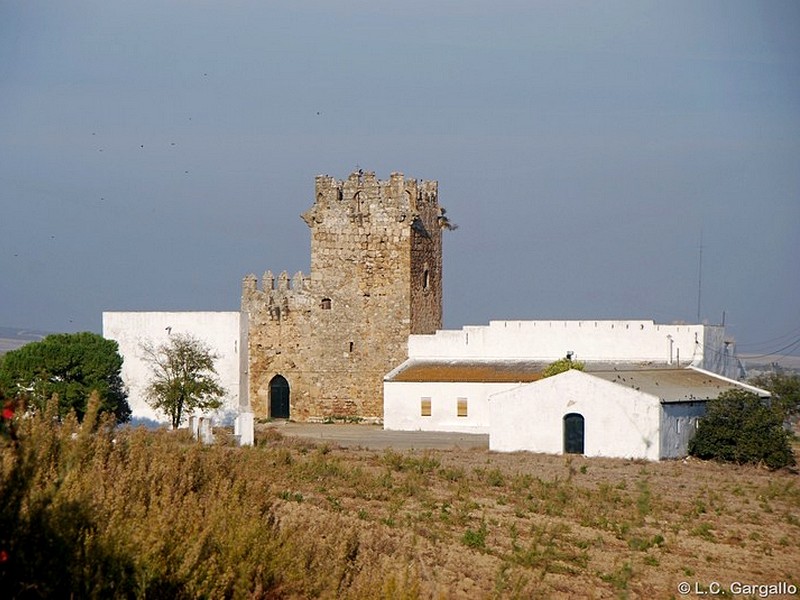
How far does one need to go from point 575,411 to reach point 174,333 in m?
14.9

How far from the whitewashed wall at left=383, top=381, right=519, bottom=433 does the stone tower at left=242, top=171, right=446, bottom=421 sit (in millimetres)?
1905

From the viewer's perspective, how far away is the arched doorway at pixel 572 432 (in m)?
32.2

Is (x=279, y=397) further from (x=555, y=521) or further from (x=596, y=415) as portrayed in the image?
(x=555, y=521)

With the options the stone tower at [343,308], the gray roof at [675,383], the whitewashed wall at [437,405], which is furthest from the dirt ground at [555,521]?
the stone tower at [343,308]

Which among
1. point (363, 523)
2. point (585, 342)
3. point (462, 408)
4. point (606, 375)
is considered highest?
point (585, 342)

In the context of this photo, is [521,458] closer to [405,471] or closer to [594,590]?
[405,471]

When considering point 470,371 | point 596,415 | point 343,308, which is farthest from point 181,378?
point 596,415

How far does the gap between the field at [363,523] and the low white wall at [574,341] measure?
33.9 feet

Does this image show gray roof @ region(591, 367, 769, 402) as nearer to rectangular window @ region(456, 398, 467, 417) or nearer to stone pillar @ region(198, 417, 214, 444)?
rectangular window @ region(456, 398, 467, 417)

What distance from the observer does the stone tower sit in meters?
41.0

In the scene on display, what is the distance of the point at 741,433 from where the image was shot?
102 feet

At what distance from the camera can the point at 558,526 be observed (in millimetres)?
18562

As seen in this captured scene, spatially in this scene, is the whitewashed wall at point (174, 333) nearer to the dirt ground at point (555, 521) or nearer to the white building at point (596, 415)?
the white building at point (596, 415)

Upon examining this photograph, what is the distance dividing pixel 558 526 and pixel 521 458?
1141cm
